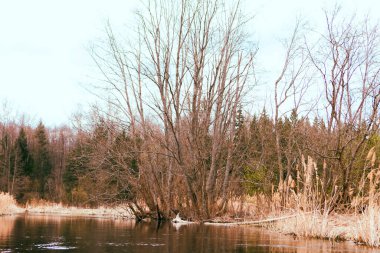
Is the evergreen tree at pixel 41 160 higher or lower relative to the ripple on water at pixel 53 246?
higher

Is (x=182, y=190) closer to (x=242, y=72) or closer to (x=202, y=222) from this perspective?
(x=202, y=222)

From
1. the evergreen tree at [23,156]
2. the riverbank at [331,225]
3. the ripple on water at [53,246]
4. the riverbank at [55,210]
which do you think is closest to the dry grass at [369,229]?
the riverbank at [331,225]

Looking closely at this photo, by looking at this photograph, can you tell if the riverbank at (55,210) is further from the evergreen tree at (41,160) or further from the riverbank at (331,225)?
the evergreen tree at (41,160)

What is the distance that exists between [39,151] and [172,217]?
2095 inches

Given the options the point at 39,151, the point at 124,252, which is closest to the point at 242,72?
the point at 124,252

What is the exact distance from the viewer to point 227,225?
714 inches

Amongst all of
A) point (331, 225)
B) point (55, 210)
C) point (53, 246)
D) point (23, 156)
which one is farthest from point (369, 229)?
point (23, 156)

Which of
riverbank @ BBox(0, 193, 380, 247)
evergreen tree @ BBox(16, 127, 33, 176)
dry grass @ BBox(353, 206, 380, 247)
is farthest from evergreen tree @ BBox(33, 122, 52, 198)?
dry grass @ BBox(353, 206, 380, 247)

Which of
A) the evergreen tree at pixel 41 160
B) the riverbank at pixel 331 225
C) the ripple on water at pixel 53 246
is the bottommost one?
the ripple on water at pixel 53 246

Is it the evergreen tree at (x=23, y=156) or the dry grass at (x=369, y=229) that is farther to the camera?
the evergreen tree at (x=23, y=156)

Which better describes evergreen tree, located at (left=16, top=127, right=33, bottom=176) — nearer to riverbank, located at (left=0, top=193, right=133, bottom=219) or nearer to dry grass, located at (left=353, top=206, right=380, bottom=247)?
riverbank, located at (left=0, top=193, right=133, bottom=219)

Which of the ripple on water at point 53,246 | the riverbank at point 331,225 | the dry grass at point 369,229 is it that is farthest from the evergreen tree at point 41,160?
the dry grass at point 369,229

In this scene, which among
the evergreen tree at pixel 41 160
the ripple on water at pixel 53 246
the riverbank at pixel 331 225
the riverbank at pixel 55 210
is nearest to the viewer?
the ripple on water at pixel 53 246

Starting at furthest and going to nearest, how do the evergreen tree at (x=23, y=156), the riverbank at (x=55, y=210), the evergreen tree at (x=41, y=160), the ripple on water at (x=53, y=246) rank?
the evergreen tree at (x=41, y=160) < the evergreen tree at (x=23, y=156) < the riverbank at (x=55, y=210) < the ripple on water at (x=53, y=246)
